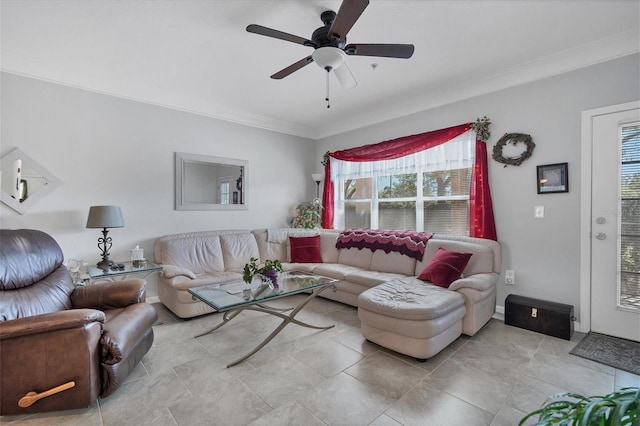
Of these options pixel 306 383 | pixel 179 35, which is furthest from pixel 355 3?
pixel 306 383

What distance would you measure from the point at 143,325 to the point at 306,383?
1.30m

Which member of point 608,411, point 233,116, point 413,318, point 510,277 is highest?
point 233,116

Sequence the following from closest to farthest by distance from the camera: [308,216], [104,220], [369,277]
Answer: [104,220], [369,277], [308,216]

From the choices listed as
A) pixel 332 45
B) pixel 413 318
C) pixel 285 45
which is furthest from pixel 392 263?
pixel 285 45

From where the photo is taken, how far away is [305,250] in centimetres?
452

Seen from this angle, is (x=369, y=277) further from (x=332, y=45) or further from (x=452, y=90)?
(x=452, y=90)

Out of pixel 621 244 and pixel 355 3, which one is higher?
pixel 355 3

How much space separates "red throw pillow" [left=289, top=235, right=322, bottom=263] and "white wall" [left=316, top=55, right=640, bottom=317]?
2.44m

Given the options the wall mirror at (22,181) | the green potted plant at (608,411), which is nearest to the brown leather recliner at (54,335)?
the wall mirror at (22,181)

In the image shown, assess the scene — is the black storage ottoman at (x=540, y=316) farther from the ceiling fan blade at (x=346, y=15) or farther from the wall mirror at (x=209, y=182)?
the wall mirror at (x=209, y=182)

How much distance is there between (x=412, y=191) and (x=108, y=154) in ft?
13.1

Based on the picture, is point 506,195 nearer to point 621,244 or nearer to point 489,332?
point 621,244

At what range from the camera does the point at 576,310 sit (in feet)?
9.47

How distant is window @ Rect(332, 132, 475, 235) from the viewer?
3742 mm
